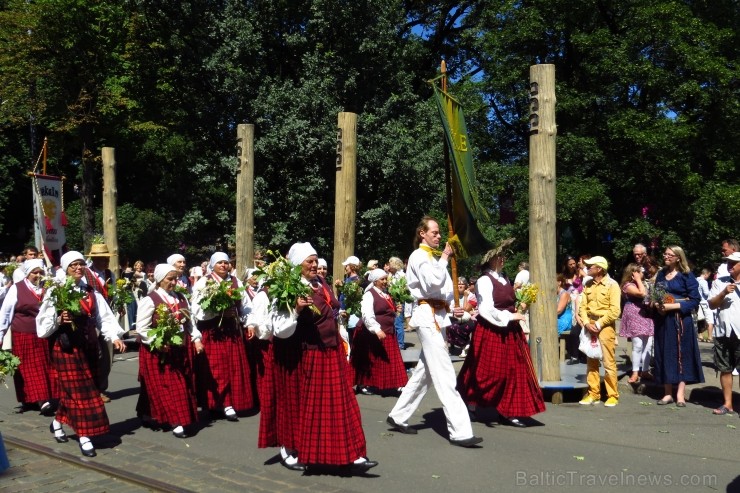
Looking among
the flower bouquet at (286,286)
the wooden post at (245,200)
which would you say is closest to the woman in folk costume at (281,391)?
the flower bouquet at (286,286)

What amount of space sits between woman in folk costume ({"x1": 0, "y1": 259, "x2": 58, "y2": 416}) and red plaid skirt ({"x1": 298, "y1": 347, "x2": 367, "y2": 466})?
4.28 m

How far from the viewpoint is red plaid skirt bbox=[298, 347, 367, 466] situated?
6.54m

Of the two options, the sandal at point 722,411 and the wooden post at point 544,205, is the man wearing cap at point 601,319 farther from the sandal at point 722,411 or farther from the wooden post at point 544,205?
the sandal at point 722,411

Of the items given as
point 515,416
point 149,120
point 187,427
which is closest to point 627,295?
point 515,416

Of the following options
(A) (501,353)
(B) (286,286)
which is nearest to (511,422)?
(A) (501,353)

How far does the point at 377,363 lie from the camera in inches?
423

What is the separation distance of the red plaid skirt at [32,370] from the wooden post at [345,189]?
14.7 feet

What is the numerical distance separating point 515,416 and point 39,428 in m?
5.10

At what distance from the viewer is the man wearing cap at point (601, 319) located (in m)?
9.57

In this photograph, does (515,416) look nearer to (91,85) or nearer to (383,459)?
(383,459)

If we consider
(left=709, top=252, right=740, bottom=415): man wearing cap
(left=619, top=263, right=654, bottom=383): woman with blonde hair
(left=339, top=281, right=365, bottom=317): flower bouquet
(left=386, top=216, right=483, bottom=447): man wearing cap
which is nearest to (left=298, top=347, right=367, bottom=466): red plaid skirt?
(left=386, top=216, right=483, bottom=447): man wearing cap

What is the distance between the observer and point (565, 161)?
2295cm

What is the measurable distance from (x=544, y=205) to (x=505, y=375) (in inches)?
107

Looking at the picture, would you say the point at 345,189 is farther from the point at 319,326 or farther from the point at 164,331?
the point at 319,326
